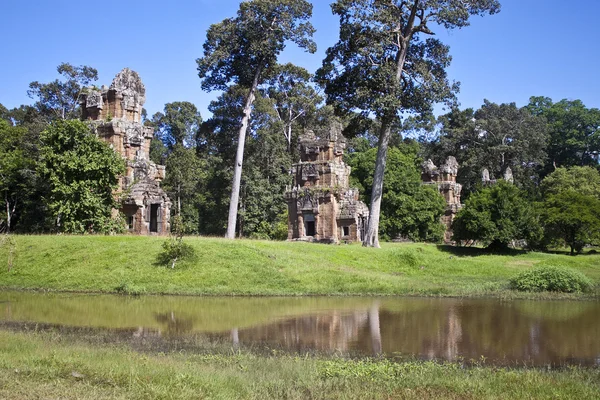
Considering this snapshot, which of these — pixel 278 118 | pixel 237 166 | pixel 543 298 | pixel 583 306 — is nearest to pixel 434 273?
pixel 543 298

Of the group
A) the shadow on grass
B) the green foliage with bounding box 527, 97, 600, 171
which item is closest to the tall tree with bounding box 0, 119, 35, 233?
the shadow on grass

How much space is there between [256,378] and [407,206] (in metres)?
37.2

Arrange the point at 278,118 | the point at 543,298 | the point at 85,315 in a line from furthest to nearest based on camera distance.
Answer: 1. the point at 278,118
2. the point at 543,298
3. the point at 85,315

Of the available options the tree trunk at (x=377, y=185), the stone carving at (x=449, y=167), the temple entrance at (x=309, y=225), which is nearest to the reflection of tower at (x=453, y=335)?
the tree trunk at (x=377, y=185)

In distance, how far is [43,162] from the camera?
30422 mm

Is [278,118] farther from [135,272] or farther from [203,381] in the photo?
[203,381]

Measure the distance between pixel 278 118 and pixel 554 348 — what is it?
46.0m

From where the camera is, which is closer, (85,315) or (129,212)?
(85,315)

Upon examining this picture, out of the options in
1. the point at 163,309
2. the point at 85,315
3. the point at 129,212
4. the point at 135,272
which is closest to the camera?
the point at 85,315

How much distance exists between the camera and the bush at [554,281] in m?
20.0

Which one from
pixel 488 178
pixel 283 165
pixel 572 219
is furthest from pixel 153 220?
pixel 488 178

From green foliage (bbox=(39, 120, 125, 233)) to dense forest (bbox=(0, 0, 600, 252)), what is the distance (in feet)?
0.25

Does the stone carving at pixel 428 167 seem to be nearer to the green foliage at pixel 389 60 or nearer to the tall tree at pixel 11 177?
the green foliage at pixel 389 60

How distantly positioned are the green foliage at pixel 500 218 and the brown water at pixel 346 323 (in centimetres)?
A: 1700
